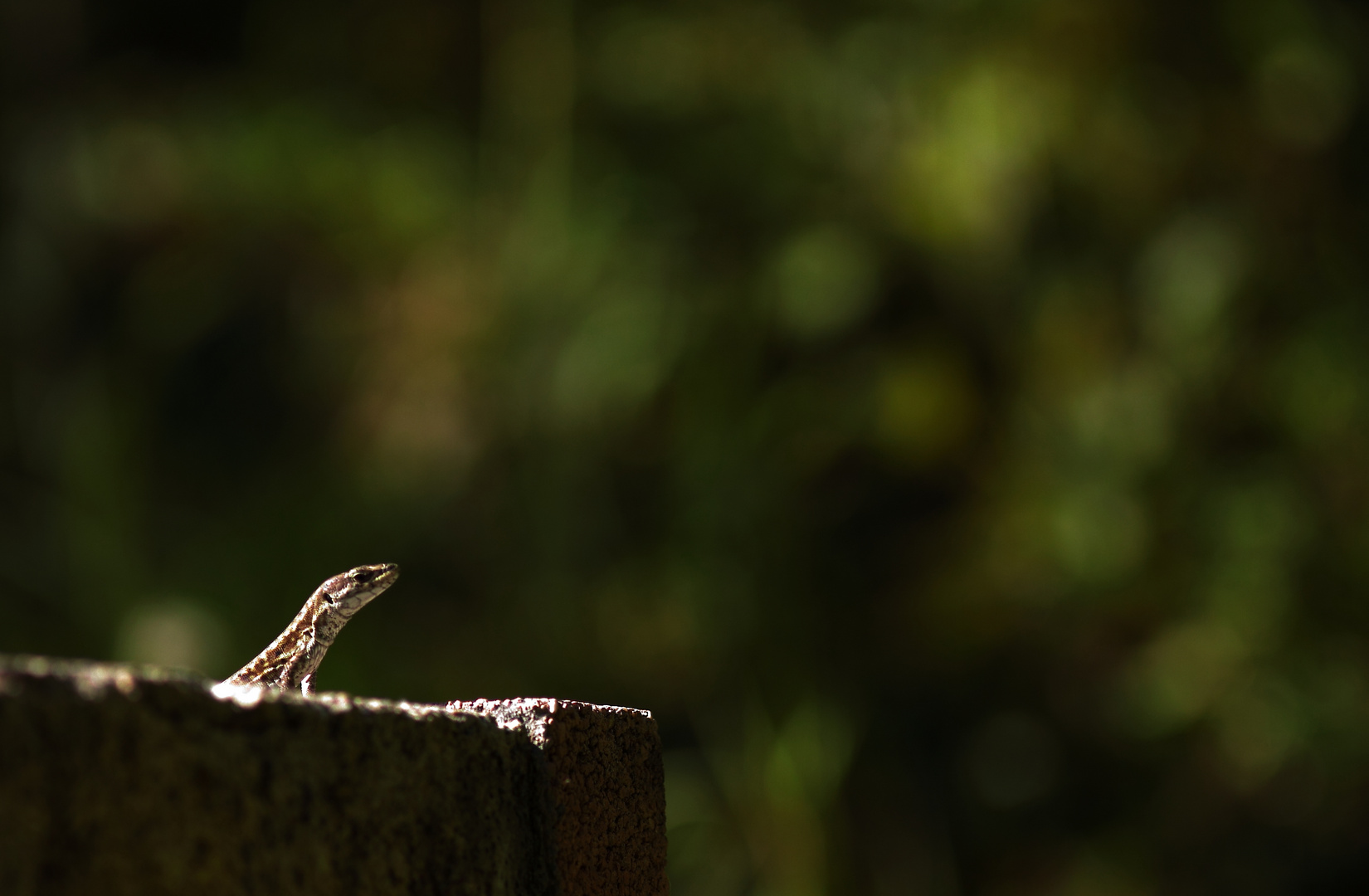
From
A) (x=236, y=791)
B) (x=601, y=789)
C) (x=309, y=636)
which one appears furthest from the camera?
(x=309, y=636)

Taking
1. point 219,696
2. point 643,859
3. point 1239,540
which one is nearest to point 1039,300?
point 1239,540

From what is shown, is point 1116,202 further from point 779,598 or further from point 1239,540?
point 779,598

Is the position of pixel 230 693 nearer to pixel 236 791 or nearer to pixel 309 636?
pixel 236 791

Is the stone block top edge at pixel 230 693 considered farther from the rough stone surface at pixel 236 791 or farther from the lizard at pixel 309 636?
the lizard at pixel 309 636

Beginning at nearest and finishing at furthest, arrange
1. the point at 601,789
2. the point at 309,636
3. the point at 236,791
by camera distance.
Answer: the point at 236,791, the point at 601,789, the point at 309,636

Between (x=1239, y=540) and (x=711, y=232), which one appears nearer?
(x=1239, y=540)

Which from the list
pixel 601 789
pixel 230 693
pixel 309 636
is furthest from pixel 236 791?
pixel 309 636
